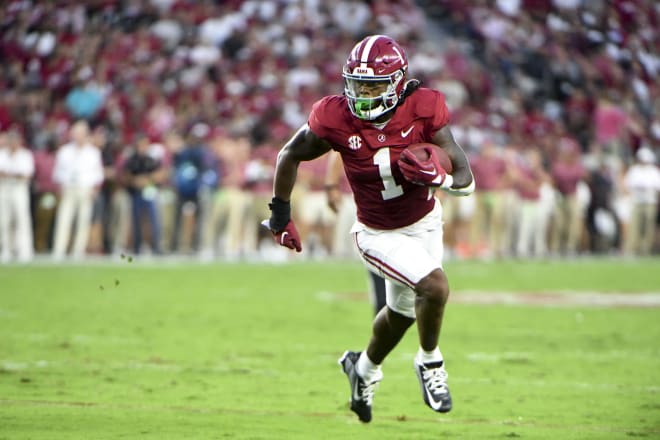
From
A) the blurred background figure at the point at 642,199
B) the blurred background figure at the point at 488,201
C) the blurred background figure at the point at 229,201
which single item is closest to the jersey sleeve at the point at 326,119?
the blurred background figure at the point at 229,201

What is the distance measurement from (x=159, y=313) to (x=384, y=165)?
6563mm

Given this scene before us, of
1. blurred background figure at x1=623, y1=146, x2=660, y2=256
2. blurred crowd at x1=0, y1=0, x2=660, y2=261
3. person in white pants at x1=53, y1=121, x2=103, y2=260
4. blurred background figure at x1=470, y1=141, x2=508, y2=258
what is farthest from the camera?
blurred background figure at x1=623, y1=146, x2=660, y2=256

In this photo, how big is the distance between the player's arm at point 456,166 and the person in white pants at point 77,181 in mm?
12883

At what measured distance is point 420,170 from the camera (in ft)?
19.0

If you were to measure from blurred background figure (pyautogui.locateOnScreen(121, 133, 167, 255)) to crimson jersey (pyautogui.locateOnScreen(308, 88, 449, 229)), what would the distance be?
516 inches

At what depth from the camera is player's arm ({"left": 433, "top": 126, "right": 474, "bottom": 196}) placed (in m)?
6.07

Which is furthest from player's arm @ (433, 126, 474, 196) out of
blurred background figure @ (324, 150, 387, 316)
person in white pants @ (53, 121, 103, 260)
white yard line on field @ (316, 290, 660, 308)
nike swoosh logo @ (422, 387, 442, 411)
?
person in white pants @ (53, 121, 103, 260)

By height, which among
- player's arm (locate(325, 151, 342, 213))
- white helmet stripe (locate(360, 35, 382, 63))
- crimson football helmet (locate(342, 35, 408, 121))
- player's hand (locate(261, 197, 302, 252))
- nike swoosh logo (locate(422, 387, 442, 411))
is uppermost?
white helmet stripe (locate(360, 35, 382, 63))

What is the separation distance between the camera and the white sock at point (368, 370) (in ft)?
21.5

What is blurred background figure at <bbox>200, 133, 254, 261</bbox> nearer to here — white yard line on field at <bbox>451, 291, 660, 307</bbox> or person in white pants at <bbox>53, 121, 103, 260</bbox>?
person in white pants at <bbox>53, 121, 103, 260</bbox>

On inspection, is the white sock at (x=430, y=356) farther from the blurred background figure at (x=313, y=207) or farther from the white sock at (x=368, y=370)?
the blurred background figure at (x=313, y=207)

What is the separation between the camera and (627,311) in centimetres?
1352

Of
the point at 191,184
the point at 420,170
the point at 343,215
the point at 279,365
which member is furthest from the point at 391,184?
the point at 343,215

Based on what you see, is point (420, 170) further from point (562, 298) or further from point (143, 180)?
point (143, 180)
